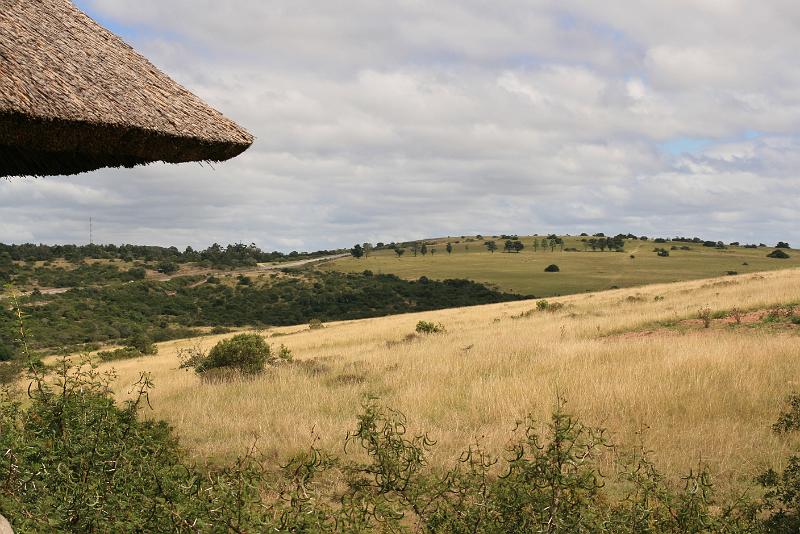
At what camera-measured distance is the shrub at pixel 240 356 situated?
15.8m

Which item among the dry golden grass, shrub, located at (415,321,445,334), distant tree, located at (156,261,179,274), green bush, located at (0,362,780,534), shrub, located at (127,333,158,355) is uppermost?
distant tree, located at (156,261,179,274)

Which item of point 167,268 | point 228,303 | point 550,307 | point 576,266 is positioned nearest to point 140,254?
point 167,268

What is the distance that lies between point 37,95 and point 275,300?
220 ft

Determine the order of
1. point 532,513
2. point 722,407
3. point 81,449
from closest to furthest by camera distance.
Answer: point 532,513 → point 81,449 → point 722,407

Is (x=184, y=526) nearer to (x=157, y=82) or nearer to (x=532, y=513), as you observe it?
(x=532, y=513)

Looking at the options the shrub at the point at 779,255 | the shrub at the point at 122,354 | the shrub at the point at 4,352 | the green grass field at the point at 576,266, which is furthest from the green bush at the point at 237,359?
the shrub at the point at 779,255

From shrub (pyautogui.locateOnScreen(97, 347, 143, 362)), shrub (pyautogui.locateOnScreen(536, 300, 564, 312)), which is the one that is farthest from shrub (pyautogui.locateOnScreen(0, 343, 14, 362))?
shrub (pyautogui.locateOnScreen(536, 300, 564, 312))

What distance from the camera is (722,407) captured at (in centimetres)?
913

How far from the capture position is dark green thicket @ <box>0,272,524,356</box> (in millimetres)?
54581

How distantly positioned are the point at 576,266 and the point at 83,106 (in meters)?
97.8

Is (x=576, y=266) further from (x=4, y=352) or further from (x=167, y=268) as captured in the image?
(x=4, y=352)

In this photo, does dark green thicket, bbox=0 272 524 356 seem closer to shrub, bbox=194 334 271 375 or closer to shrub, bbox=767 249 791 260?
shrub, bbox=194 334 271 375

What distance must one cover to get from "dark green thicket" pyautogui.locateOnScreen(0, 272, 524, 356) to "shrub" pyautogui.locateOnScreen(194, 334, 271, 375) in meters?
35.6

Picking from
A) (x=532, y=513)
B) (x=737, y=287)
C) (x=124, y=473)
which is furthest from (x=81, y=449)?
(x=737, y=287)
